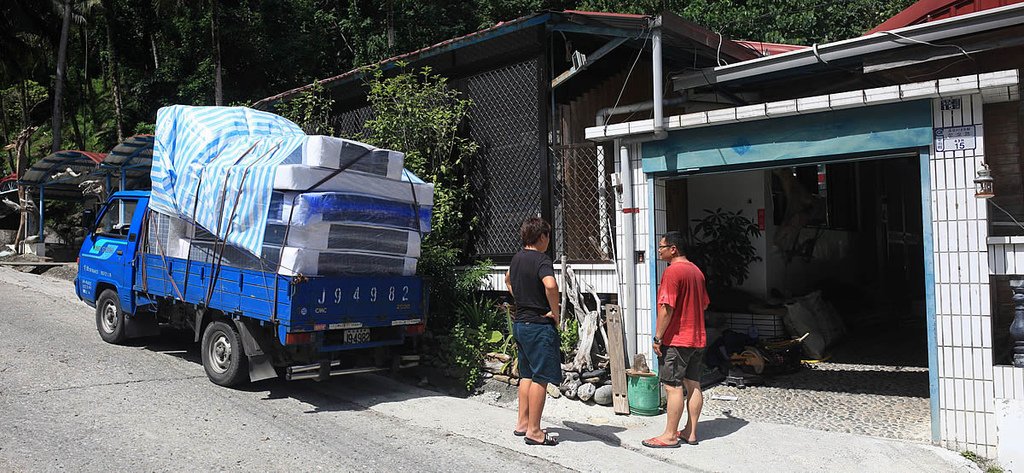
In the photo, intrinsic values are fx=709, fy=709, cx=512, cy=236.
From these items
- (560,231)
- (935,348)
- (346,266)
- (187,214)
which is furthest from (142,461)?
(935,348)

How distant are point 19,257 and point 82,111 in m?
15.0

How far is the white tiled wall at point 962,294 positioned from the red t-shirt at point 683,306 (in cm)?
177

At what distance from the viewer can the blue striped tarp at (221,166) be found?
6469mm

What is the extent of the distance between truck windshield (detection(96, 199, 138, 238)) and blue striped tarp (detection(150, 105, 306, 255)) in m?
1.33

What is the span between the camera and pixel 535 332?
17.4ft

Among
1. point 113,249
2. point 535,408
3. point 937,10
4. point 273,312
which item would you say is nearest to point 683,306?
point 535,408

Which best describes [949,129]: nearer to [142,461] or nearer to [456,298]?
[456,298]

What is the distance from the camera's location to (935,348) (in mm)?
5293

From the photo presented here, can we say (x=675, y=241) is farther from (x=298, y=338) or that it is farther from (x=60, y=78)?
(x=60, y=78)

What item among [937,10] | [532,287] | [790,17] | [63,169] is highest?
[790,17]

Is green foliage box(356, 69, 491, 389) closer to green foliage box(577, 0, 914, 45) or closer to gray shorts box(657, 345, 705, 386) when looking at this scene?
gray shorts box(657, 345, 705, 386)

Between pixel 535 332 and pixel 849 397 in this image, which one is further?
pixel 849 397

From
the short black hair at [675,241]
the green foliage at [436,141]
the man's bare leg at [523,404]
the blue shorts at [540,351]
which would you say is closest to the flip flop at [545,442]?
the man's bare leg at [523,404]

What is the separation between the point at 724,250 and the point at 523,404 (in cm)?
439
